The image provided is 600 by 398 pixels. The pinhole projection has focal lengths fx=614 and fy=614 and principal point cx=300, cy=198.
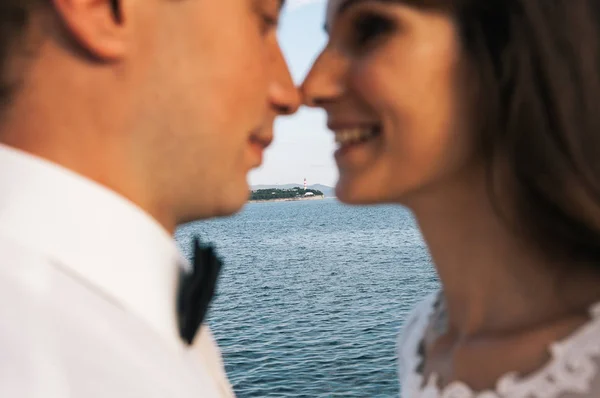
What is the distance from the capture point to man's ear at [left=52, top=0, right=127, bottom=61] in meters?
1.08

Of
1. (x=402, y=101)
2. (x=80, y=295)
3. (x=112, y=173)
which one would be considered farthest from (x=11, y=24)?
(x=402, y=101)

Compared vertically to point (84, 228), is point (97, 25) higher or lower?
higher

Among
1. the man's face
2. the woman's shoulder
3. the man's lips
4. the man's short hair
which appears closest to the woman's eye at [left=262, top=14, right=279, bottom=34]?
the man's face

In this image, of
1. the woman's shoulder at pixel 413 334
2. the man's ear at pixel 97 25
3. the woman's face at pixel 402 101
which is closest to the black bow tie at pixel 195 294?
the man's ear at pixel 97 25

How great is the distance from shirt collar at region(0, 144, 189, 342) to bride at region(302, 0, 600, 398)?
875 millimetres

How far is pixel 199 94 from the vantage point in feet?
4.05

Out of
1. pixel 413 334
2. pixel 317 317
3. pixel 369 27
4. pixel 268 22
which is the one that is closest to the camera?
pixel 268 22

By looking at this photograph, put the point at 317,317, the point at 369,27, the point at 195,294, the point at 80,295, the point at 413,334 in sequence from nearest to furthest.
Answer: the point at 80,295 → the point at 195,294 → the point at 369,27 → the point at 413,334 → the point at 317,317

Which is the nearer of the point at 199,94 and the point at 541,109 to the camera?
the point at 199,94

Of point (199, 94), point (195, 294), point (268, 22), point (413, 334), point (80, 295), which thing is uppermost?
point (268, 22)

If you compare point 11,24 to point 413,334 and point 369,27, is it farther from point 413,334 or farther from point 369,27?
point 413,334

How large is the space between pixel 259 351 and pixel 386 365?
422cm

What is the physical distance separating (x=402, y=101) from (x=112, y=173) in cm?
90

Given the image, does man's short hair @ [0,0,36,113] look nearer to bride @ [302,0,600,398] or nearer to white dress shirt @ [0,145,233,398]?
white dress shirt @ [0,145,233,398]
